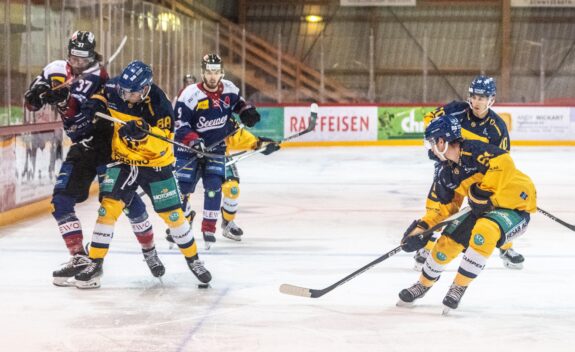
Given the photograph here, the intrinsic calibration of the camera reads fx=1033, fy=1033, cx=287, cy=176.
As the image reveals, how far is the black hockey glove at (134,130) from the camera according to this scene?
187 inches

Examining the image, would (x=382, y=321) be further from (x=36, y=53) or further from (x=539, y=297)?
(x=36, y=53)

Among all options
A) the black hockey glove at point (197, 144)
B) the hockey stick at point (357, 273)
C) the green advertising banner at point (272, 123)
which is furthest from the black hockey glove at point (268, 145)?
the green advertising banner at point (272, 123)

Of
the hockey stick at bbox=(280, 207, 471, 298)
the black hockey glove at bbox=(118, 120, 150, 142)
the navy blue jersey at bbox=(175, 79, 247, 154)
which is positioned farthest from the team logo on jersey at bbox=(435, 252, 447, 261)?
the navy blue jersey at bbox=(175, 79, 247, 154)

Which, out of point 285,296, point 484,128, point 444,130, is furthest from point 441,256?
point 484,128

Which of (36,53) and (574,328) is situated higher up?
(36,53)

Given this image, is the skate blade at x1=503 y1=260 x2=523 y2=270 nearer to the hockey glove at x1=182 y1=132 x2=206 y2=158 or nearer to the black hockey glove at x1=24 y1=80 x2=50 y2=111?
the hockey glove at x1=182 y1=132 x2=206 y2=158

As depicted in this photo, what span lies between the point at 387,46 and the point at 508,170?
1667 cm

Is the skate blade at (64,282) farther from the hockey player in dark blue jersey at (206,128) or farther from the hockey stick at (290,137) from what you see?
the hockey stick at (290,137)

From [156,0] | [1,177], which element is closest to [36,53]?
[1,177]

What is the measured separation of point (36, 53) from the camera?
9.10 metres

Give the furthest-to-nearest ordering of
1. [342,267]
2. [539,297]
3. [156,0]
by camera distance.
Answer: [156,0] < [342,267] < [539,297]

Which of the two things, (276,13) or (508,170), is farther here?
(276,13)

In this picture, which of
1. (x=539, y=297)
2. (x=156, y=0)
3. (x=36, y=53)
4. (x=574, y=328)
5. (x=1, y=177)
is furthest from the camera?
(x=156, y=0)

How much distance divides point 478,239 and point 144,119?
1.73 meters
